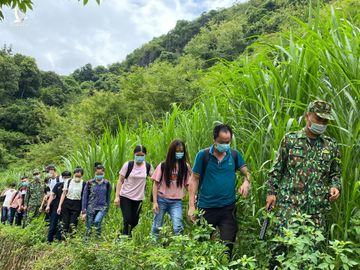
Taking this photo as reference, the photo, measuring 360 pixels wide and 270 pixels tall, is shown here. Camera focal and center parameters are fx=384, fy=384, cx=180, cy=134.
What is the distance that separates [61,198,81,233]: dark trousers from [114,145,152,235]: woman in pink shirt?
68.0 inches

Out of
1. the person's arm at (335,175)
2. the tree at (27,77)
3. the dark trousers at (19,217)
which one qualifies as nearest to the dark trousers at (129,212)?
the person's arm at (335,175)

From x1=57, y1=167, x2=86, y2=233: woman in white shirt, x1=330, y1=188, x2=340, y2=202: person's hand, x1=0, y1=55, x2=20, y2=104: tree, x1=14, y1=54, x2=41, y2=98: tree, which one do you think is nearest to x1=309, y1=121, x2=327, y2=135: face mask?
x1=330, y1=188, x2=340, y2=202: person's hand

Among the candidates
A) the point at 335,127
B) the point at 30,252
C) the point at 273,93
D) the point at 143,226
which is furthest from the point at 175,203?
the point at 30,252

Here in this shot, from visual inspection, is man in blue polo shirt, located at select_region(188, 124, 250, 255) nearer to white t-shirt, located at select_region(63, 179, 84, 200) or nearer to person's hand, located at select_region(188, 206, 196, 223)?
person's hand, located at select_region(188, 206, 196, 223)

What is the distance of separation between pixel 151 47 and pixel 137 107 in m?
56.4

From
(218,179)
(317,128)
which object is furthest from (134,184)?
(317,128)

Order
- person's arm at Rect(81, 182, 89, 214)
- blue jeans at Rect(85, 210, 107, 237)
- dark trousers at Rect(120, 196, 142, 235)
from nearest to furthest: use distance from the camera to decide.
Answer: dark trousers at Rect(120, 196, 142, 235)
blue jeans at Rect(85, 210, 107, 237)
person's arm at Rect(81, 182, 89, 214)

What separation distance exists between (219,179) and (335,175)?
36.4 inches

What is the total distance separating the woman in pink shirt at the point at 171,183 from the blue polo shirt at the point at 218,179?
2.42 ft

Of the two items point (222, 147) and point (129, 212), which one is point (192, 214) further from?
point (129, 212)

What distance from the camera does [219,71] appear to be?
4258 millimetres

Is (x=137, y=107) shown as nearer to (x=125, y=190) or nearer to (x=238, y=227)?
(x=125, y=190)

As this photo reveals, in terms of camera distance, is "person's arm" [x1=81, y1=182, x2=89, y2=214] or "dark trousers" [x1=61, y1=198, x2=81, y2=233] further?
"dark trousers" [x1=61, y1=198, x2=81, y2=233]

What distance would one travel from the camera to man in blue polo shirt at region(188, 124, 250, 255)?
9.92 ft
